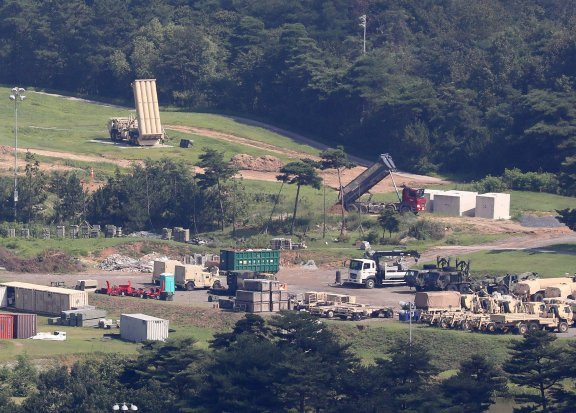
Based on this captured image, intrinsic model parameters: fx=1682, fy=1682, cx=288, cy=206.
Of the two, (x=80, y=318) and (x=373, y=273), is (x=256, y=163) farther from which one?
(x=80, y=318)

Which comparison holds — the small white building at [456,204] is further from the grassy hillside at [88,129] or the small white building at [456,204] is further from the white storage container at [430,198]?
the grassy hillside at [88,129]

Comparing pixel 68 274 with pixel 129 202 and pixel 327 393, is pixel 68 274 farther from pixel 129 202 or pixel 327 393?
pixel 327 393

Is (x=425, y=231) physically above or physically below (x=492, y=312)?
above

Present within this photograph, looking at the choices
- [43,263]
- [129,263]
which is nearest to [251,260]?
[129,263]

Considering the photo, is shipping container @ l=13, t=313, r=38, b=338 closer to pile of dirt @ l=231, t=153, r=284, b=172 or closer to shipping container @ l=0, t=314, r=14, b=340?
shipping container @ l=0, t=314, r=14, b=340

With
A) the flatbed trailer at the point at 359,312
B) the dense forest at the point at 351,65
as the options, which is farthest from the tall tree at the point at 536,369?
the dense forest at the point at 351,65

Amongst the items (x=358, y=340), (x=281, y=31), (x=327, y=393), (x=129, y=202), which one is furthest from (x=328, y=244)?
(x=281, y=31)
